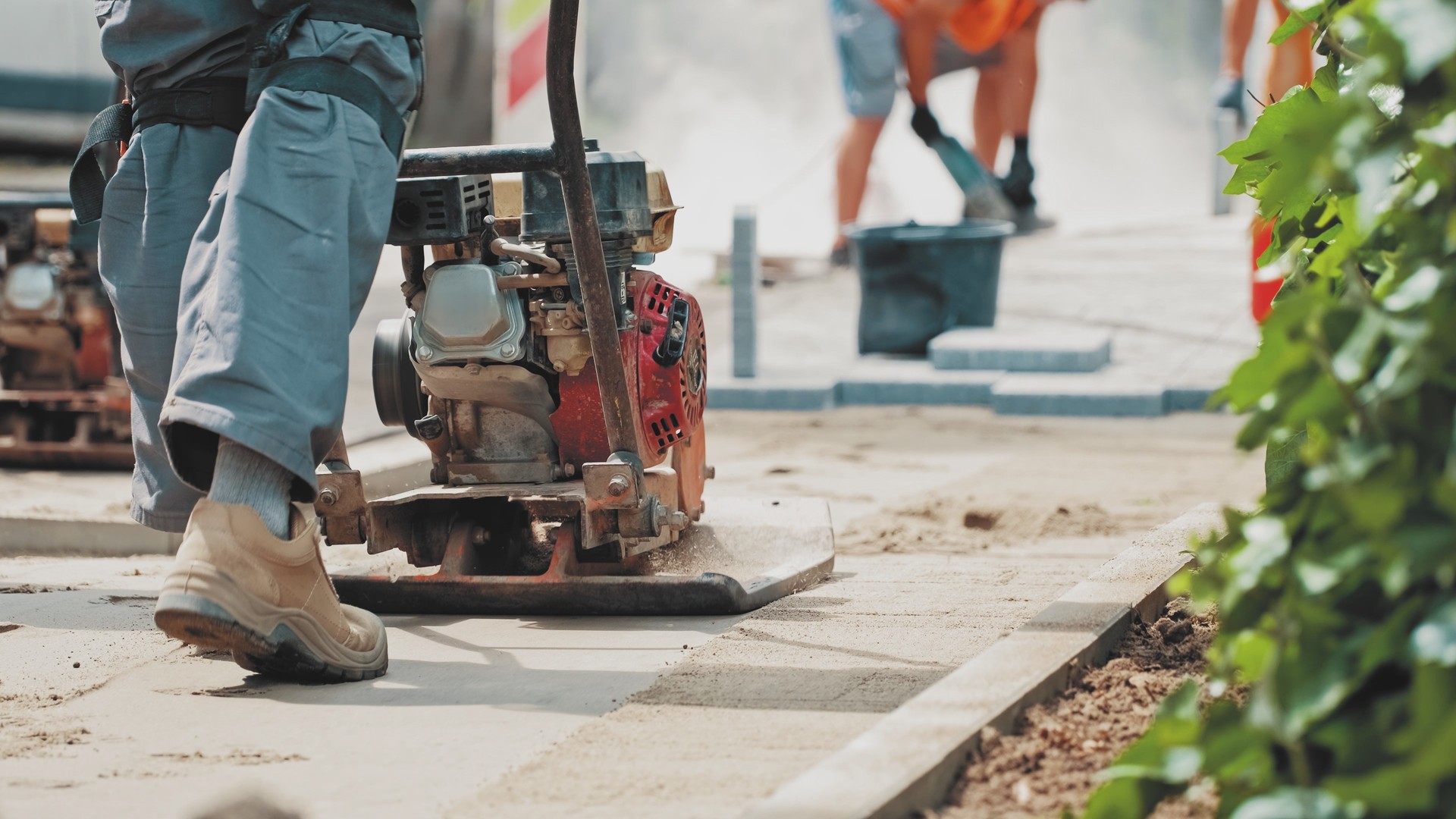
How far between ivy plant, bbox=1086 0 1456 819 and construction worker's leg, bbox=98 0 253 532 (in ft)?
5.95

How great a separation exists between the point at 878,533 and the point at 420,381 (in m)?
1.58

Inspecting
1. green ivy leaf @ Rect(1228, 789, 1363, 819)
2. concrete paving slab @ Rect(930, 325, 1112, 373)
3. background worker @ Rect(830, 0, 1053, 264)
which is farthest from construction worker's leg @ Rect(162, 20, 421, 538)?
background worker @ Rect(830, 0, 1053, 264)

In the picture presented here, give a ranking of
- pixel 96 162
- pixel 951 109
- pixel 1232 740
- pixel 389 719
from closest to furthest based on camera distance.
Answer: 1. pixel 1232 740
2. pixel 389 719
3. pixel 96 162
4. pixel 951 109

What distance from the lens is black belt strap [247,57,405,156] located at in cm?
249

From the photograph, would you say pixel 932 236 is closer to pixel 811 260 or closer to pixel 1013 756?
pixel 811 260

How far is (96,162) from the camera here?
2883 mm

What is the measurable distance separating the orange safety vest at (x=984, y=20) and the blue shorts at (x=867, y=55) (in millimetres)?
734

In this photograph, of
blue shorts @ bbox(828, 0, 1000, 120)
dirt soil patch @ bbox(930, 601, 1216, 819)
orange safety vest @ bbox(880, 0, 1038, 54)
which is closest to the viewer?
dirt soil patch @ bbox(930, 601, 1216, 819)

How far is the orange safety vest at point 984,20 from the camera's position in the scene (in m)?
11.2

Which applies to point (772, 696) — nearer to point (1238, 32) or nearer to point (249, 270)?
point (249, 270)

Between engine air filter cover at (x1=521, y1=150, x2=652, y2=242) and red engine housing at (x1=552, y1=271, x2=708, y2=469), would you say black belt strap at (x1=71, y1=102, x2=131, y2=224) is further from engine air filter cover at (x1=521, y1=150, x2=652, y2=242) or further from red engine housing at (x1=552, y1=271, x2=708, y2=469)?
red engine housing at (x1=552, y1=271, x2=708, y2=469)

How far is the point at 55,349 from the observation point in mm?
5973

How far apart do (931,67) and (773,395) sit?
446 cm

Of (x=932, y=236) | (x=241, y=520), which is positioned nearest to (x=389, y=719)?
(x=241, y=520)
